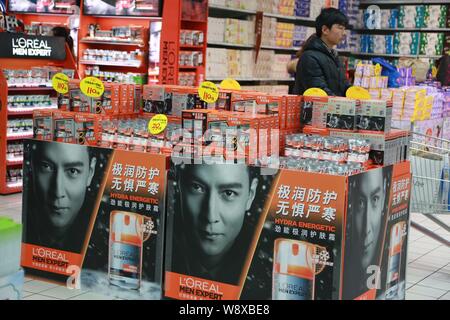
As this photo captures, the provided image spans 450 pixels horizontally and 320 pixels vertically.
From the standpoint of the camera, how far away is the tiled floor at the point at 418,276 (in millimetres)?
4418

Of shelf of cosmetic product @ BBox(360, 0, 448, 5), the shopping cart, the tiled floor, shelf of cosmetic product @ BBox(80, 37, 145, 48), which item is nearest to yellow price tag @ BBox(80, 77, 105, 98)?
the tiled floor

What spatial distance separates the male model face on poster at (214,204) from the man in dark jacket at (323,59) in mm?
1830

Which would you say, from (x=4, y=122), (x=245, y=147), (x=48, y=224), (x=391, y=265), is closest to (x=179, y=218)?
(x=245, y=147)

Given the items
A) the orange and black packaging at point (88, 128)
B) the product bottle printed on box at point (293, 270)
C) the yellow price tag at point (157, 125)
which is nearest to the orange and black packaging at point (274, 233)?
the product bottle printed on box at point (293, 270)

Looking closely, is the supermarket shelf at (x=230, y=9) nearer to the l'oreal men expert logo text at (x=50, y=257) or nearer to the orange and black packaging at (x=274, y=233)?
the l'oreal men expert logo text at (x=50, y=257)

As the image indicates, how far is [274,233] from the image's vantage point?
12.6 feet

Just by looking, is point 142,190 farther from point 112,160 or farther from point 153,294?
point 153,294

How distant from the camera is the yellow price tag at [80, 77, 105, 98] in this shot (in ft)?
15.3

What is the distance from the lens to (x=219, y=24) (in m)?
10.3

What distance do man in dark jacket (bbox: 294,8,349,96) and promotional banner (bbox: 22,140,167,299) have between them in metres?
1.85

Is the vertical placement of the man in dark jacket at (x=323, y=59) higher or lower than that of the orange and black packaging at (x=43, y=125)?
higher

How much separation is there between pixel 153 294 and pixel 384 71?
4.99 meters

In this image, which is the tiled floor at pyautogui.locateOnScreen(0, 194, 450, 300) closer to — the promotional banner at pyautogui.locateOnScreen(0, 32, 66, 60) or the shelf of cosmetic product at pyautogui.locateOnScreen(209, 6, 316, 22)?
the promotional banner at pyautogui.locateOnScreen(0, 32, 66, 60)
